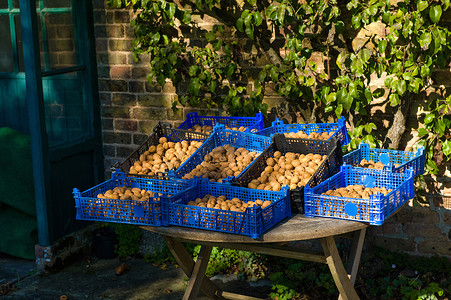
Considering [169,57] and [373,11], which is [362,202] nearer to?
[373,11]

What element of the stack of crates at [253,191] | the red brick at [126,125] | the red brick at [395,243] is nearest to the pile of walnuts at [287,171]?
the stack of crates at [253,191]

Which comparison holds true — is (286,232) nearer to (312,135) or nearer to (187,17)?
(312,135)

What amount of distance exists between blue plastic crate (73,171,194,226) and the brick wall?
1.78m

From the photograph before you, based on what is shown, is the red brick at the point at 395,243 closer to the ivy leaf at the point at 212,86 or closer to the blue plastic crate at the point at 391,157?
the blue plastic crate at the point at 391,157

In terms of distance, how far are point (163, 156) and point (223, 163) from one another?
595mm

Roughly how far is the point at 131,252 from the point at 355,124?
2358mm

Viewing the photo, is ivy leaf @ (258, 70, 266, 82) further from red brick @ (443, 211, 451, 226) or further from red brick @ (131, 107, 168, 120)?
red brick @ (443, 211, 451, 226)

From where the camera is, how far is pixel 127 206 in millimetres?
4156

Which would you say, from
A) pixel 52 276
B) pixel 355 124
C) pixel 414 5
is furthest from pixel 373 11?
pixel 52 276

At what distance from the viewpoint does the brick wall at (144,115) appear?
18.8 ft

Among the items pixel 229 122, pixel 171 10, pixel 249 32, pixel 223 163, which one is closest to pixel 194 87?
pixel 229 122

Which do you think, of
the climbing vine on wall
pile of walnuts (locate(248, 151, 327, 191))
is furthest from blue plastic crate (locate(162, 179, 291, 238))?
the climbing vine on wall

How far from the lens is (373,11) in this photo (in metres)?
5.03

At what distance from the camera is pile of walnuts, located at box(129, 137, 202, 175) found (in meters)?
4.82
